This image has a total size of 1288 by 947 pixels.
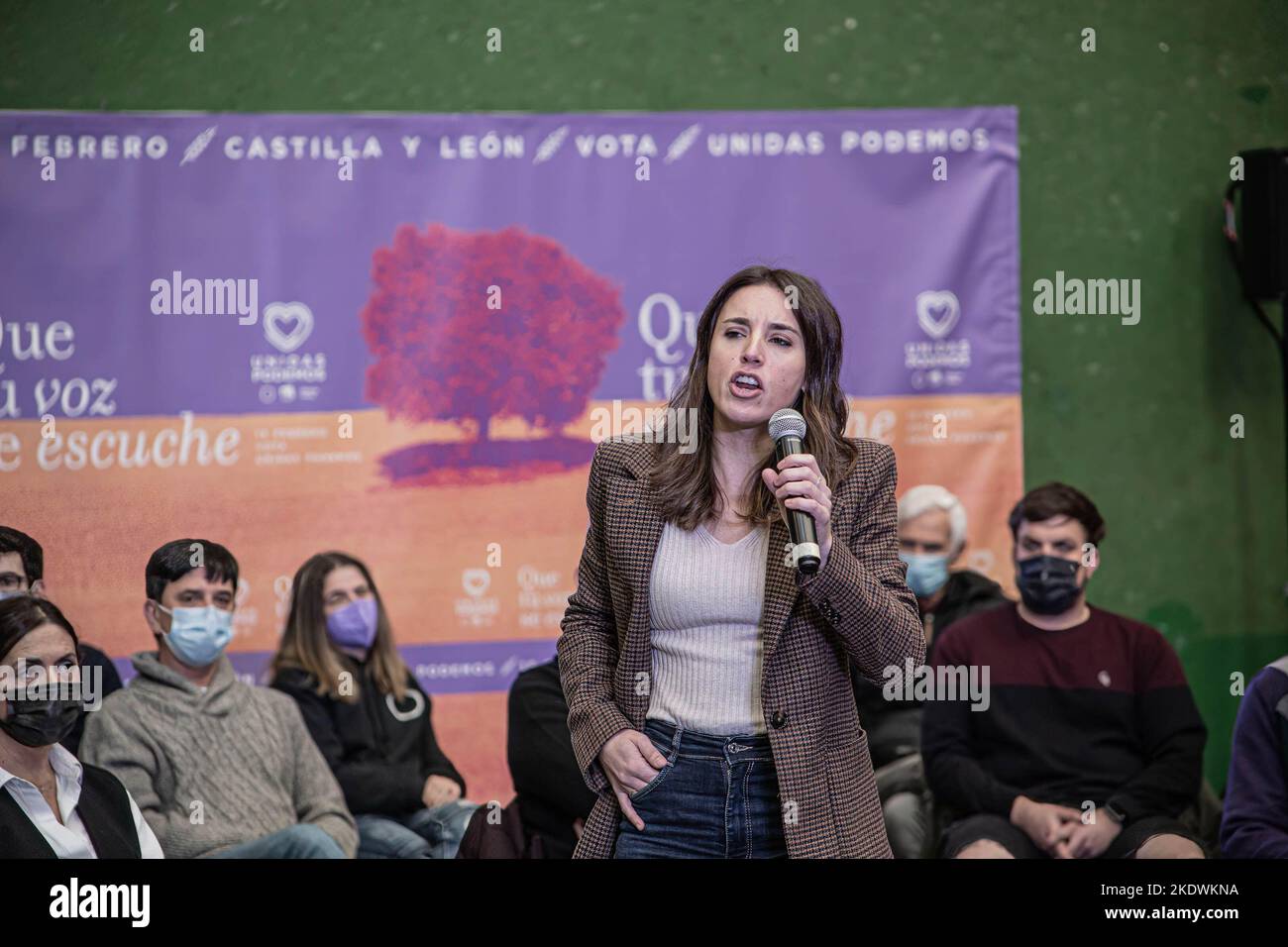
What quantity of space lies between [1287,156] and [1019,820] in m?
2.18

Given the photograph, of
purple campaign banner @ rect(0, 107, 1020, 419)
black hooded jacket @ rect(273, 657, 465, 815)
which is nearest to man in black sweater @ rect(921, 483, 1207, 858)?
purple campaign banner @ rect(0, 107, 1020, 419)

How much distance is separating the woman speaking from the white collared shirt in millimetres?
1558

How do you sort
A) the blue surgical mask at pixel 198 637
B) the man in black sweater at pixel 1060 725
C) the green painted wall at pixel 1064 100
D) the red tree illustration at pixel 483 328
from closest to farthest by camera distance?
the man in black sweater at pixel 1060 725 → the blue surgical mask at pixel 198 637 → the red tree illustration at pixel 483 328 → the green painted wall at pixel 1064 100

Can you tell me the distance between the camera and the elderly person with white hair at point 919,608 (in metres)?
3.69

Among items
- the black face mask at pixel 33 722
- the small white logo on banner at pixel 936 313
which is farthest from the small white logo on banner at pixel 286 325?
the small white logo on banner at pixel 936 313

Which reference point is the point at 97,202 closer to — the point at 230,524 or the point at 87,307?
the point at 87,307

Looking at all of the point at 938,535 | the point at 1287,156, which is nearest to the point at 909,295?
the point at 938,535

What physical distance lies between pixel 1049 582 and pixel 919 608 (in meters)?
0.37

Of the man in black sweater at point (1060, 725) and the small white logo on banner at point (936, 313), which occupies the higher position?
the small white logo on banner at point (936, 313)

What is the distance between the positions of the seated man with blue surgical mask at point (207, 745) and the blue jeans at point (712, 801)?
1.90m

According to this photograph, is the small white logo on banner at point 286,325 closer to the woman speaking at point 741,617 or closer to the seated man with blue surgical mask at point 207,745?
the seated man with blue surgical mask at point 207,745
